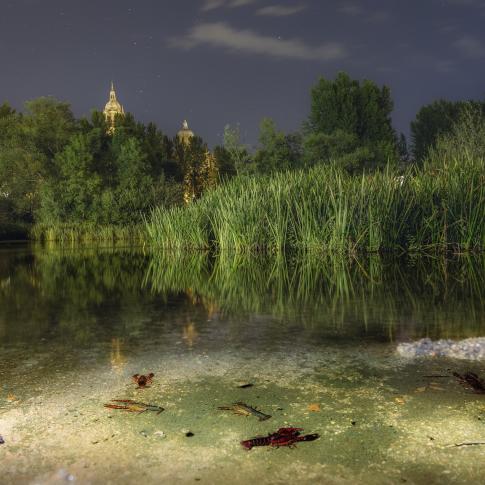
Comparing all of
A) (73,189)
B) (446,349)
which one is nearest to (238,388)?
(446,349)

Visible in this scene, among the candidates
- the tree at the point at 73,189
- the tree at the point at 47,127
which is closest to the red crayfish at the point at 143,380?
the tree at the point at 73,189

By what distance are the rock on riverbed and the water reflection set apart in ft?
1.60

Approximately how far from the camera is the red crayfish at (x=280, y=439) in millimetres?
2092

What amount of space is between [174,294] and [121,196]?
25.8m

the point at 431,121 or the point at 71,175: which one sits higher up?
the point at 431,121

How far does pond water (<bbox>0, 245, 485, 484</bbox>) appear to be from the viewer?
1.95m

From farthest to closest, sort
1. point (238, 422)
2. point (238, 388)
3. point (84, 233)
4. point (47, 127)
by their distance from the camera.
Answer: point (47, 127) → point (84, 233) → point (238, 388) → point (238, 422)

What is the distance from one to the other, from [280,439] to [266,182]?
12.1 m

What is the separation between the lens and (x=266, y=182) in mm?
14016

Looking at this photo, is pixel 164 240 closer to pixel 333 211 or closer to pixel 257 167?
pixel 333 211

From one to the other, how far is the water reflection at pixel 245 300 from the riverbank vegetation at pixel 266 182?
1144 millimetres

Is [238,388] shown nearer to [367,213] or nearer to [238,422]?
[238,422]

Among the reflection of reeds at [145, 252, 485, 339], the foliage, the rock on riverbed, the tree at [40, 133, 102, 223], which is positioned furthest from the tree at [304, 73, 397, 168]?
the rock on riverbed

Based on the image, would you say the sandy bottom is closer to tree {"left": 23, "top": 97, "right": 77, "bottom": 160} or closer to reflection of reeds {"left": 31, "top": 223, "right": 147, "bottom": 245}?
reflection of reeds {"left": 31, "top": 223, "right": 147, "bottom": 245}
